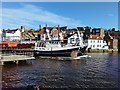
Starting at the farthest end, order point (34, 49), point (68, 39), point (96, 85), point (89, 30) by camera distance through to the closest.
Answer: point (89, 30) < point (68, 39) < point (34, 49) < point (96, 85)

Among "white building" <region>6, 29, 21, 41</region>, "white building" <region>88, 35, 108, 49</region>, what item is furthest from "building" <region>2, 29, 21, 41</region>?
"white building" <region>88, 35, 108, 49</region>

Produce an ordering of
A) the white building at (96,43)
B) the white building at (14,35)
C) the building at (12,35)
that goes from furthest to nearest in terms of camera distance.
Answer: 1. the white building at (14,35)
2. the building at (12,35)
3. the white building at (96,43)

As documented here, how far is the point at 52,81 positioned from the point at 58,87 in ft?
8.74

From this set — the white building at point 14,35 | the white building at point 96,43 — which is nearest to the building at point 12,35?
the white building at point 14,35

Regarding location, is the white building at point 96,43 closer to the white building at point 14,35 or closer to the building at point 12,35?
the building at point 12,35

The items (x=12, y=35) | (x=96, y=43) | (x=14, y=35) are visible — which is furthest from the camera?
(x=14, y=35)

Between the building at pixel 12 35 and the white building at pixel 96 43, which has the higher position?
the building at pixel 12 35

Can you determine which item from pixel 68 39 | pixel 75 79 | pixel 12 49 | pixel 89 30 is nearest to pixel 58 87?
pixel 75 79

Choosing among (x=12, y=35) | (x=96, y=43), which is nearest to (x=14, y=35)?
(x=12, y=35)

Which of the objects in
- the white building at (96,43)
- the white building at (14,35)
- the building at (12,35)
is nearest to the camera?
the white building at (96,43)

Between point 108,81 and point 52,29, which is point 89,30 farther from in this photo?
point 108,81

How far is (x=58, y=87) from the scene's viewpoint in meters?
19.3

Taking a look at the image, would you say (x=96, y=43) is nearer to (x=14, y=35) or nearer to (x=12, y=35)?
(x=14, y=35)

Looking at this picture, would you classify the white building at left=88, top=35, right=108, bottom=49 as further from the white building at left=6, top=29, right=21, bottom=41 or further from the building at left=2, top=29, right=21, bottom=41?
the white building at left=6, top=29, right=21, bottom=41
